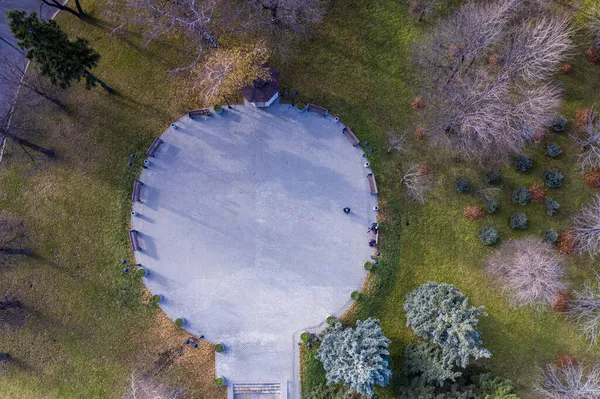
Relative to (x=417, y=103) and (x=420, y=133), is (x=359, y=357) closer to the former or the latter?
(x=420, y=133)

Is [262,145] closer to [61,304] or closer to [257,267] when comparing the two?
[257,267]

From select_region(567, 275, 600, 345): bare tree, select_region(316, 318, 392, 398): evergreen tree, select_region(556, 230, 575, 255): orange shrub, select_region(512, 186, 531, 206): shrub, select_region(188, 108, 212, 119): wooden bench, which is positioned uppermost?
select_region(188, 108, 212, 119): wooden bench

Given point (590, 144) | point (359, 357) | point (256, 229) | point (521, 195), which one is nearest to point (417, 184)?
point (521, 195)

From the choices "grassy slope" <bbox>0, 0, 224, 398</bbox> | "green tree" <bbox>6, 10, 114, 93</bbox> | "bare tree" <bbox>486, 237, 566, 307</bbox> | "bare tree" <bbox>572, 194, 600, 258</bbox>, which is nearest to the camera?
"green tree" <bbox>6, 10, 114, 93</bbox>

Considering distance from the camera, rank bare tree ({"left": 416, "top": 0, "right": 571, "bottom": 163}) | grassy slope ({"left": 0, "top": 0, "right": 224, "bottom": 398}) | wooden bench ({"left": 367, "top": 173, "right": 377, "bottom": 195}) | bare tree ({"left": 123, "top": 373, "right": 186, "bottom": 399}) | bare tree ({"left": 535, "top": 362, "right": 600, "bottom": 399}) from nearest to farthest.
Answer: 1. bare tree ({"left": 535, "top": 362, "right": 600, "bottom": 399})
2. bare tree ({"left": 416, "top": 0, "right": 571, "bottom": 163})
3. bare tree ({"left": 123, "top": 373, "right": 186, "bottom": 399})
4. grassy slope ({"left": 0, "top": 0, "right": 224, "bottom": 398})
5. wooden bench ({"left": 367, "top": 173, "right": 377, "bottom": 195})

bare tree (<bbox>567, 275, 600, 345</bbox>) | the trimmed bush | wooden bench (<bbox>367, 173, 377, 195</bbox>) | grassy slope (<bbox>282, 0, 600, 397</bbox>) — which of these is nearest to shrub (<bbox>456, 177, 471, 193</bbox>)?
grassy slope (<bbox>282, 0, 600, 397</bbox>)

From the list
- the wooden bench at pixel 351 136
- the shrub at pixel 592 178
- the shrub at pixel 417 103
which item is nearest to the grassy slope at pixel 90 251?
the wooden bench at pixel 351 136

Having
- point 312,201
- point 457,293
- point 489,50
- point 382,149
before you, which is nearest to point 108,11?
point 312,201

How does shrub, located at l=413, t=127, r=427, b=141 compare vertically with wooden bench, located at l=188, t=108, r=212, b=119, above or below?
below

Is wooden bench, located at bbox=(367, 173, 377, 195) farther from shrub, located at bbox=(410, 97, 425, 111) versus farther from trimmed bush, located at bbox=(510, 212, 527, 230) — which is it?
trimmed bush, located at bbox=(510, 212, 527, 230)
